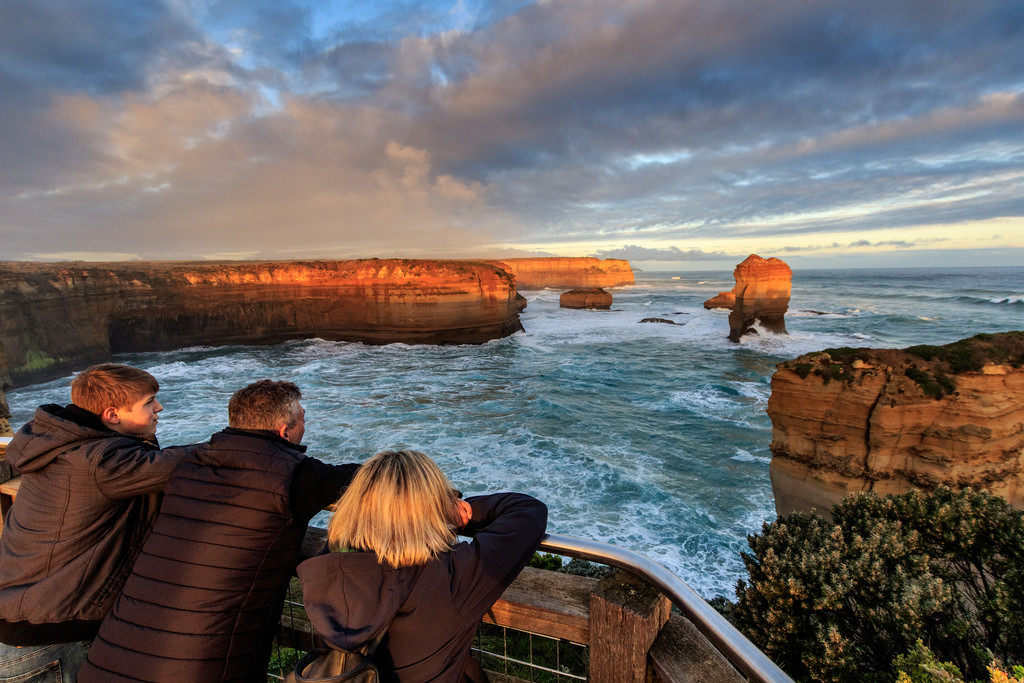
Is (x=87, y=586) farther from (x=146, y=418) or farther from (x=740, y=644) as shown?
(x=740, y=644)

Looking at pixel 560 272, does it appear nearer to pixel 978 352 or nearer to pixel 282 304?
pixel 282 304

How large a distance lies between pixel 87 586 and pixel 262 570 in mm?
842

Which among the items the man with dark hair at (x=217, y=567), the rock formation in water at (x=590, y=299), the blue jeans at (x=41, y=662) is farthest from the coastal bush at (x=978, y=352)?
the rock formation in water at (x=590, y=299)

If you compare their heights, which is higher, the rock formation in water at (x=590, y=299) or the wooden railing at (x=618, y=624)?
the wooden railing at (x=618, y=624)

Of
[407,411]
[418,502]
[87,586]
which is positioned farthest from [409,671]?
[407,411]

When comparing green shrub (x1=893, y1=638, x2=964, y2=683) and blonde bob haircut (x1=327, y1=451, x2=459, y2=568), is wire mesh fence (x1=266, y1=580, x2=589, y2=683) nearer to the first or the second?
blonde bob haircut (x1=327, y1=451, x2=459, y2=568)

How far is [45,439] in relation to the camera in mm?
1905

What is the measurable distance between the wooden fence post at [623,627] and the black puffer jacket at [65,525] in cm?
203

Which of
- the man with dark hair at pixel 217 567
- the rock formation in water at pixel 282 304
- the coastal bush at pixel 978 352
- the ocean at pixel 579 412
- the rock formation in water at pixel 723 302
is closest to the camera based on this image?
the man with dark hair at pixel 217 567

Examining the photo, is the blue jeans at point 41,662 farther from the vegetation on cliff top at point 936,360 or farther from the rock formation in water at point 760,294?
the rock formation in water at point 760,294

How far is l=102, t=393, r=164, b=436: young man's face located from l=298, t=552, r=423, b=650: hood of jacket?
52.4 inches

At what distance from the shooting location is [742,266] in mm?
32688

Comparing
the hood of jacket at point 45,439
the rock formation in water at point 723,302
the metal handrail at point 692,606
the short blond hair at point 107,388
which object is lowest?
the rock formation in water at point 723,302

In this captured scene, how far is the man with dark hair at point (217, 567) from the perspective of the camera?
5.67 ft
